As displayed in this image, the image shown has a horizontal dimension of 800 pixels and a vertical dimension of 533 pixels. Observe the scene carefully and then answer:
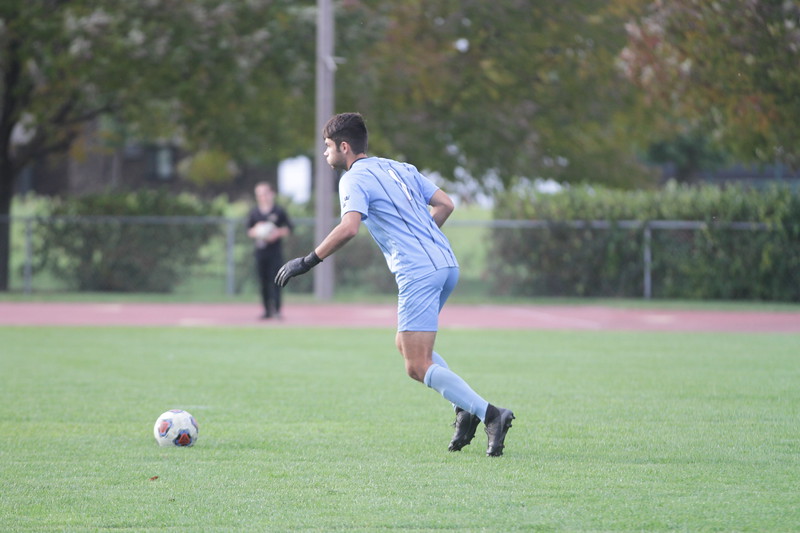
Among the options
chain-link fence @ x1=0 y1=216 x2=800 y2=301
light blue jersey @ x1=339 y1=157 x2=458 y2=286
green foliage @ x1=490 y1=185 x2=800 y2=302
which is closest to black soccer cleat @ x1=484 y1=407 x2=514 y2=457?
light blue jersey @ x1=339 y1=157 x2=458 y2=286

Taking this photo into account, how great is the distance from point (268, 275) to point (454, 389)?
39.0 ft

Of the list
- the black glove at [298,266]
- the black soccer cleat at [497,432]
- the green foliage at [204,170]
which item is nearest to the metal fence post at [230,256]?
the green foliage at [204,170]

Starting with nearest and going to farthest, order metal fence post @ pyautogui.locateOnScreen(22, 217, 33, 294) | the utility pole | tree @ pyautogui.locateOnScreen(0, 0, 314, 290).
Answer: the utility pole → tree @ pyautogui.locateOnScreen(0, 0, 314, 290) → metal fence post @ pyautogui.locateOnScreen(22, 217, 33, 294)

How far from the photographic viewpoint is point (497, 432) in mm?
7188

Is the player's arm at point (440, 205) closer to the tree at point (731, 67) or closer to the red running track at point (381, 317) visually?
the red running track at point (381, 317)

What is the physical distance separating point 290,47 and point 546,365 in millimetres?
14836

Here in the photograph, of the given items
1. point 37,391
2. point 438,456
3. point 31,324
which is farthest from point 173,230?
point 438,456

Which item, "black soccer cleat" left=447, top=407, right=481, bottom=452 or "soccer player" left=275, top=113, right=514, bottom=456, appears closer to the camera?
"soccer player" left=275, top=113, right=514, bottom=456

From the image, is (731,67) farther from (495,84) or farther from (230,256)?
(495,84)

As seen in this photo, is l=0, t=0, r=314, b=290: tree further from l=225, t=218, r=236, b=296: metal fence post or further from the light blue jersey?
the light blue jersey

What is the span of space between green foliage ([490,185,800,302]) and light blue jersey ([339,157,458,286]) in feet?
56.6

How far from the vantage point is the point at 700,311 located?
22.1 meters

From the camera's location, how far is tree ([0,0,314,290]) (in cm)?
2414

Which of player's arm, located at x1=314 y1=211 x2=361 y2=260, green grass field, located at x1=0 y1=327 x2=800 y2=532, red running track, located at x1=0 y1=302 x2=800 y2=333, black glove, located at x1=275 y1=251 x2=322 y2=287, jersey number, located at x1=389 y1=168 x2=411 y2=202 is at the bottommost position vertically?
green grass field, located at x1=0 y1=327 x2=800 y2=532
